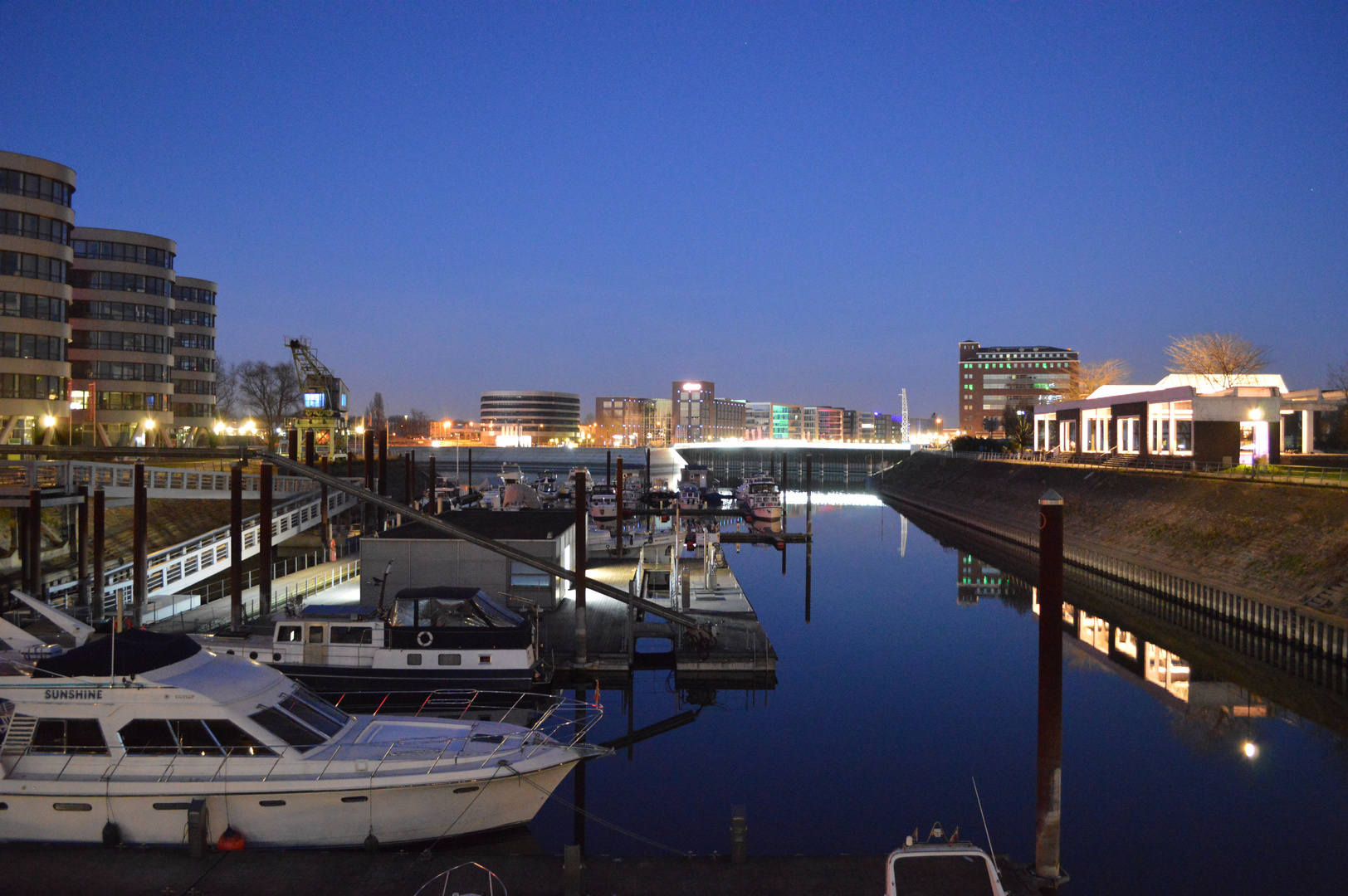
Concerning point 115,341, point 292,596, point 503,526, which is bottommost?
point 292,596

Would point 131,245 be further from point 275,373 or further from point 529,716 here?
point 529,716

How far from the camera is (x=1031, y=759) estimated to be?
2016cm

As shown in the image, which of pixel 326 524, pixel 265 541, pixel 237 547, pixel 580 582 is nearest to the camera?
pixel 580 582

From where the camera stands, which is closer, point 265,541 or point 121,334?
point 265,541

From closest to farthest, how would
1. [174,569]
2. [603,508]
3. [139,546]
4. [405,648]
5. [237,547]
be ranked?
[405,648]
[139,546]
[237,547]
[174,569]
[603,508]

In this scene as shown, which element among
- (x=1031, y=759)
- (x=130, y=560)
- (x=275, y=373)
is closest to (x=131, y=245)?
(x=130, y=560)

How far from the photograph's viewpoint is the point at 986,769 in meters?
19.5

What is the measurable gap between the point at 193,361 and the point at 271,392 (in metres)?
39.9

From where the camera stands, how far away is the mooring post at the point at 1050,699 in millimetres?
11625

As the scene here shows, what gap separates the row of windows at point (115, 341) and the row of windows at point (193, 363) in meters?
11.0

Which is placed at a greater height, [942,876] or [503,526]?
[503,526]

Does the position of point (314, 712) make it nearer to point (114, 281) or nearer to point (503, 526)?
point (503, 526)

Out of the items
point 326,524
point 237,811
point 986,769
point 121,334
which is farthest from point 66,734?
point 121,334

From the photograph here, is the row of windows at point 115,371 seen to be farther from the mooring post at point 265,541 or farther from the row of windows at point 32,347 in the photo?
the mooring post at point 265,541
